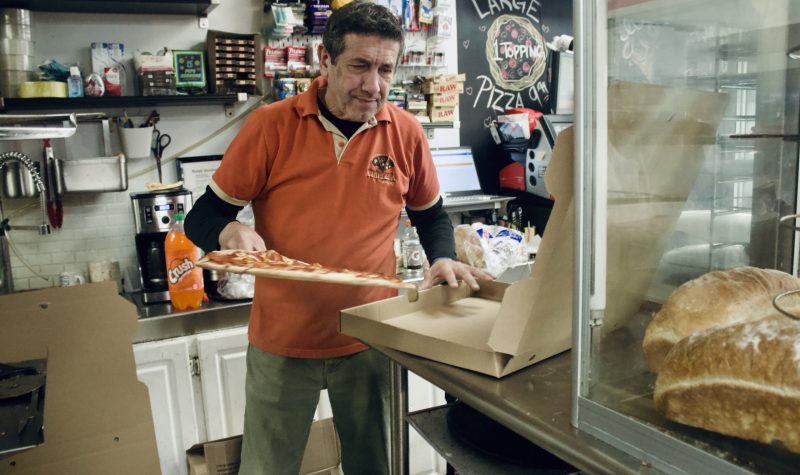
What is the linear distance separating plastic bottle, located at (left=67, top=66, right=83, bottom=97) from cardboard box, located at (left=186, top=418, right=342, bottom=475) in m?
1.75

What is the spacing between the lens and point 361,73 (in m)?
1.88

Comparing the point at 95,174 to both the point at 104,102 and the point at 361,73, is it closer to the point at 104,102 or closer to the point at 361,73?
the point at 104,102

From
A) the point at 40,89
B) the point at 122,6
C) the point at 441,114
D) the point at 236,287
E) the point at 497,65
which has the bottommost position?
the point at 236,287

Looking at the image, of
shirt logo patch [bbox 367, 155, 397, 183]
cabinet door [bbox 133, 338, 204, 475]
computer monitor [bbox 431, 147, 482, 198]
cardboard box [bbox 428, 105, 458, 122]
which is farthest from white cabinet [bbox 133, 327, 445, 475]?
cardboard box [bbox 428, 105, 458, 122]

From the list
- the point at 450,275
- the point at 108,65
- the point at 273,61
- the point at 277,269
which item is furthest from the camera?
the point at 273,61

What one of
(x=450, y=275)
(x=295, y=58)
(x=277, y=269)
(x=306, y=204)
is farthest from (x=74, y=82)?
(x=450, y=275)

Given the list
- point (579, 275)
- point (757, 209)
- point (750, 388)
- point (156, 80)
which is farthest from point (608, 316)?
point (156, 80)

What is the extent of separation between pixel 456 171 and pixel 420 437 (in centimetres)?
170

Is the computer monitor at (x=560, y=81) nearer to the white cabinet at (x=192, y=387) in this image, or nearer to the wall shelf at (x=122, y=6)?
the wall shelf at (x=122, y=6)

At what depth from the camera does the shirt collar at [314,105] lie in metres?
1.98

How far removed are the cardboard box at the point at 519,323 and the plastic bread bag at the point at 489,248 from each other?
Result: 1.85 metres

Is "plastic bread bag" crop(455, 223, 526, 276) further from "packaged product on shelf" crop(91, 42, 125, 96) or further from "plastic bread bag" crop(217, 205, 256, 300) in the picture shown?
"packaged product on shelf" crop(91, 42, 125, 96)

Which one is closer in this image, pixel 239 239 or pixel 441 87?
pixel 239 239

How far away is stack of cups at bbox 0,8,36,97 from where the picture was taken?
274cm
